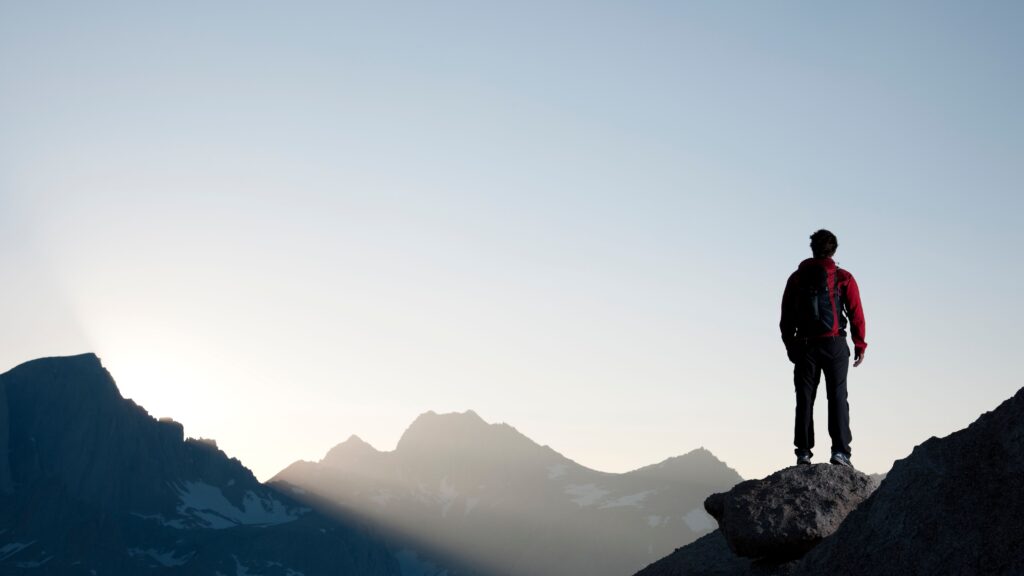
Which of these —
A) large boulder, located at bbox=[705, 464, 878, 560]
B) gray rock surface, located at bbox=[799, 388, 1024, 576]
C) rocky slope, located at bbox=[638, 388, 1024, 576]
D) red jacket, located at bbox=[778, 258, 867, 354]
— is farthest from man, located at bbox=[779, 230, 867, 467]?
gray rock surface, located at bbox=[799, 388, 1024, 576]

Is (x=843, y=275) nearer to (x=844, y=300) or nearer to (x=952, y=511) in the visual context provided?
(x=844, y=300)

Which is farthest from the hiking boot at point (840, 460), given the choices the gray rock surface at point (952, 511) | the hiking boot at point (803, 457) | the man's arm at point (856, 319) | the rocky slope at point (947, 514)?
the gray rock surface at point (952, 511)

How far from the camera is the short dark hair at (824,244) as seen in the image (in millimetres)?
14336

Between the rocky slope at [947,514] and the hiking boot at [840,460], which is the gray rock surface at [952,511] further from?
the hiking boot at [840,460]

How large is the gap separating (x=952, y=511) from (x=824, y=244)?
575cm

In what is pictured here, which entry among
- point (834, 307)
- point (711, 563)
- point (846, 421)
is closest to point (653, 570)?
point (711, 563)

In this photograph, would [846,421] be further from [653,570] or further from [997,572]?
[997,572]

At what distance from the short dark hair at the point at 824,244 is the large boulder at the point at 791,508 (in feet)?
10.7

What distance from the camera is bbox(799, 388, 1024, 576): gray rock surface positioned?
881 centimetres

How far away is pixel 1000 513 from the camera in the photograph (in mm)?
8906

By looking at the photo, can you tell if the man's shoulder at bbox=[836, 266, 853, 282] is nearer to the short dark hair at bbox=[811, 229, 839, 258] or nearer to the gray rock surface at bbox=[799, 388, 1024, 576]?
the short dark hair at bbox=[811, 229, 839, 258]

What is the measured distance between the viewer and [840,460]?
1370 centimetres

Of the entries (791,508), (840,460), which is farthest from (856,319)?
(791,508)

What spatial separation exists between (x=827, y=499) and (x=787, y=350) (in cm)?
255
